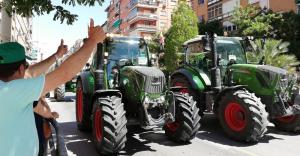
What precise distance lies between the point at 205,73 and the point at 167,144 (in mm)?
2829

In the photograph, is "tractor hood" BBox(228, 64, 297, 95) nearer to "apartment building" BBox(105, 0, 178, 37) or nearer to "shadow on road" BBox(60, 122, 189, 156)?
"shadow on road" BBox(60, 122, 189, 156)

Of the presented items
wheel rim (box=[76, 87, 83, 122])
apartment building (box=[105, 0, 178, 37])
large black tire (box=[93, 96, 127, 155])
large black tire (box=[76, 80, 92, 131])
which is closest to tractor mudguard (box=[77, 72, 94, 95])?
large black tire (box=[76, 80, 92, 131])

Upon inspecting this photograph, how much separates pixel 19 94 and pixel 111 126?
4.40m

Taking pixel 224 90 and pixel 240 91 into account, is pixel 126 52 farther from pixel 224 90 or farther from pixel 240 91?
pixel 240 91

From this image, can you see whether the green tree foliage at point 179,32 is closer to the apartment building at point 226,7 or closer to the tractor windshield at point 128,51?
the apartment building at point 226,7

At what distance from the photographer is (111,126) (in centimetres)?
656

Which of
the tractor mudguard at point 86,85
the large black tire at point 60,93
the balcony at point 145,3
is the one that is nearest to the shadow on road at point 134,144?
the tractor mudguard at point 86,85

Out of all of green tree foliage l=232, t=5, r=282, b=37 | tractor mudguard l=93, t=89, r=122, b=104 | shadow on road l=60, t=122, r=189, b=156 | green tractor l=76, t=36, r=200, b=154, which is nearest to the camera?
green tractor l=76, t=36, r=200, b=154

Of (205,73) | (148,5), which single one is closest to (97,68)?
(205,73)

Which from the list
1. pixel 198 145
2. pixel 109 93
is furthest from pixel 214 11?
pixel 109 93

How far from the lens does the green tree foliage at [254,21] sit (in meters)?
28.8

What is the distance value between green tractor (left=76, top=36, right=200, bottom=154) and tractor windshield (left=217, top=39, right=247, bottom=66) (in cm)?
206

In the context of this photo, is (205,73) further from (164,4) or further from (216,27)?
(164,4)

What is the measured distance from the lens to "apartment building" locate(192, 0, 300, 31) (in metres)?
33.8
